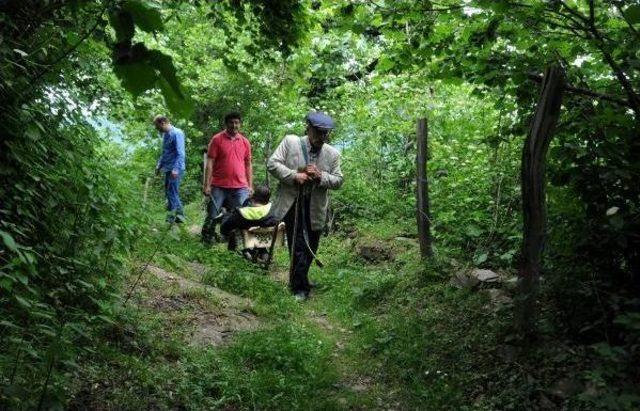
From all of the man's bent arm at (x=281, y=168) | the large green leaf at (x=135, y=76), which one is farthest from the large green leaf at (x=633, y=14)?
the man's bent arm at (x=281, y=168)

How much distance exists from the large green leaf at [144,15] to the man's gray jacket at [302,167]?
16.8ft

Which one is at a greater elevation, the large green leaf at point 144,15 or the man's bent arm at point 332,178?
the large green leaf at point 144,15

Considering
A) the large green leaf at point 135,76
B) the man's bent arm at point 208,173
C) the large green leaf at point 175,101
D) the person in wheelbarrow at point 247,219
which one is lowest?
the person in wheelbarrow at point 247,219

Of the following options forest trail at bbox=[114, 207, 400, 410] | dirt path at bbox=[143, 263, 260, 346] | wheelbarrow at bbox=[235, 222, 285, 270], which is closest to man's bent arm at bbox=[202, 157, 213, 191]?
wheelbarrow at bbox=[235, 222, 285, 270]

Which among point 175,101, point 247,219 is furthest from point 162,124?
point 175,101

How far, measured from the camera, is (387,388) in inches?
156

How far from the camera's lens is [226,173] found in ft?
27.9

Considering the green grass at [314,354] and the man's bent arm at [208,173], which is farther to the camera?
the man's bent arm at [208,173]

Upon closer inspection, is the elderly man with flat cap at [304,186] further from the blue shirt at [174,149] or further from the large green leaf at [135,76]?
the large green leaf at [135,76]

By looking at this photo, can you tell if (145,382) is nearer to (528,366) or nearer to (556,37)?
(528,366)

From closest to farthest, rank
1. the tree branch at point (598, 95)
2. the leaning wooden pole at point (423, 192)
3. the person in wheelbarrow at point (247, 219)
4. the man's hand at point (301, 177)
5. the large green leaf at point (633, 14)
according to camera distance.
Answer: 1. the large green leaf at point (633, 14)
2. the tree branch at point (598, 95)
3. the man's hand at point (301, 177)
4. the leaning wooden pole at point (423, 192)
5. the person in wheelbarrow at point (247, 219)

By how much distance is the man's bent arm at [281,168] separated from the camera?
20.4ft

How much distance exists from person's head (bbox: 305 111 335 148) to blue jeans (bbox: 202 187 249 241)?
263 centimetres

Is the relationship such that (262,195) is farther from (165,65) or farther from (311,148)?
(165,65)
